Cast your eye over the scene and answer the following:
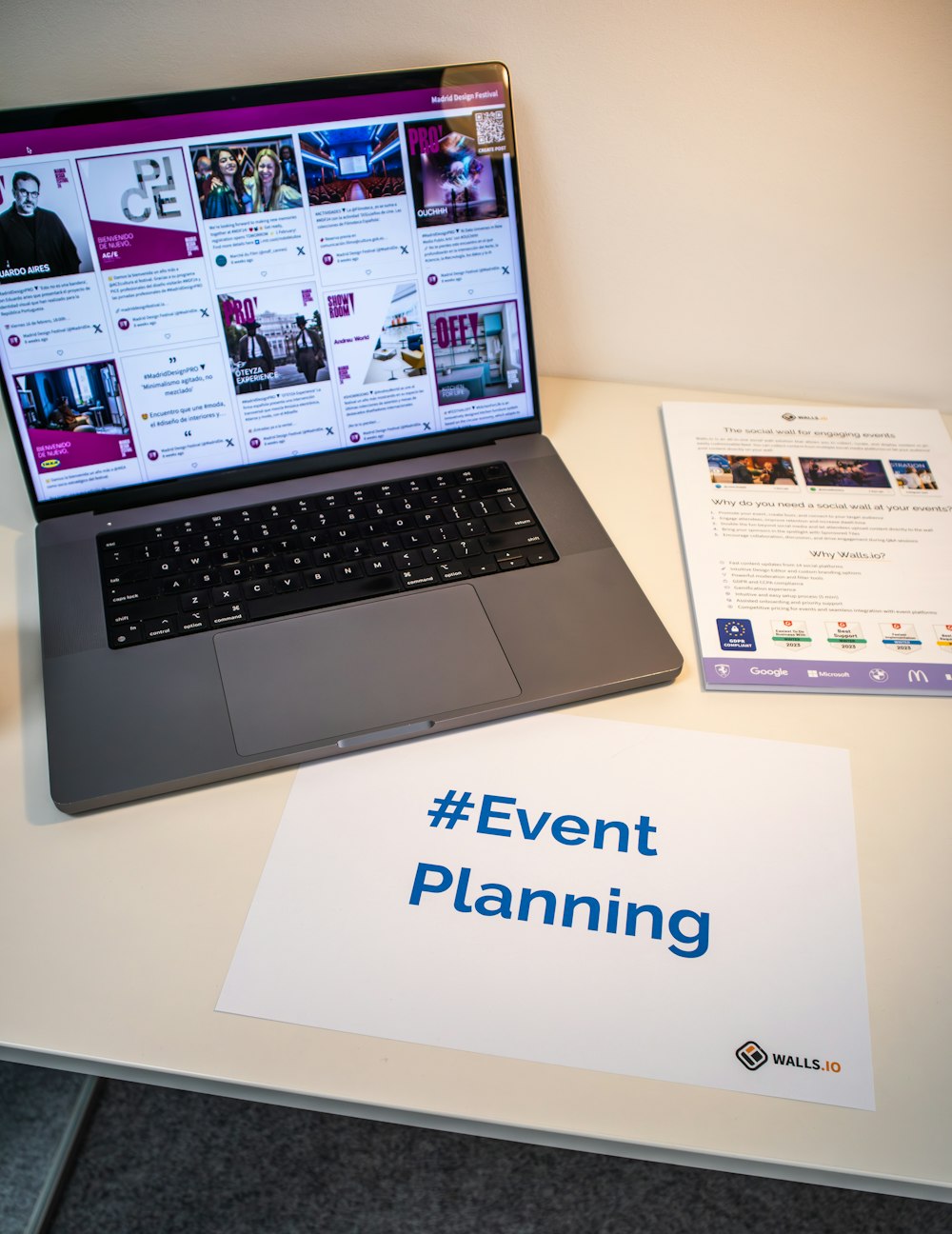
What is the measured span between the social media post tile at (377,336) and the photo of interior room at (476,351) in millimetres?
15

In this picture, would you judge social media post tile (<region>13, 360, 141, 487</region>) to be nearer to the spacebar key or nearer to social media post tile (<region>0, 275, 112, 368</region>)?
social media post tile (<region>0, 275, 112, 368</region>)

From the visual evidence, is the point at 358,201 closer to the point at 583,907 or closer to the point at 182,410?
the point at 182,410

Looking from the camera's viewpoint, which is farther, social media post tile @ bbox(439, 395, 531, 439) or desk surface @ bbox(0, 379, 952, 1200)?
social media post tile @ bbox(439, 395, 531, 439)

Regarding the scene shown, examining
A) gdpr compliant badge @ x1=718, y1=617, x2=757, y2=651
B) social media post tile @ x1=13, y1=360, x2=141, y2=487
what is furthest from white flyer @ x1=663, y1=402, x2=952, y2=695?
social media post tile @ x1=13, y1=360, x2=141, y2=487

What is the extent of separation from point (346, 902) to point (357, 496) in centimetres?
35

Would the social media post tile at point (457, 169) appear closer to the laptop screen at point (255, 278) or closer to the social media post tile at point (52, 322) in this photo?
the laptop screen at point (255, 278)

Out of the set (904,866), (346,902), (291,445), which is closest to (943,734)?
(904,866)

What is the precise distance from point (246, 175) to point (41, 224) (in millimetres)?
150

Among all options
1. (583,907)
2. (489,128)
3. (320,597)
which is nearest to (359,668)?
(320,597)

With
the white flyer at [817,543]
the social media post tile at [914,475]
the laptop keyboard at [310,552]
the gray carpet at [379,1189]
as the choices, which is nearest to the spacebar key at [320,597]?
the laptop keyboard at [310,552]

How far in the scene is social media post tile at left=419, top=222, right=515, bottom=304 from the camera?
77cm

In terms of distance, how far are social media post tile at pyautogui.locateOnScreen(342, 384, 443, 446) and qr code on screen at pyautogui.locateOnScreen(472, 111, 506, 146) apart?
196 millimetres

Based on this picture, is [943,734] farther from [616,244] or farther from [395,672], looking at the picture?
[616,244]

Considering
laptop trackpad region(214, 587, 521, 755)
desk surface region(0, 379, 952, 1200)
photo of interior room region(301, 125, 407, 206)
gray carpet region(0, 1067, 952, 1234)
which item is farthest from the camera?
gray carpet region(0, 1067, 952, 1234)
